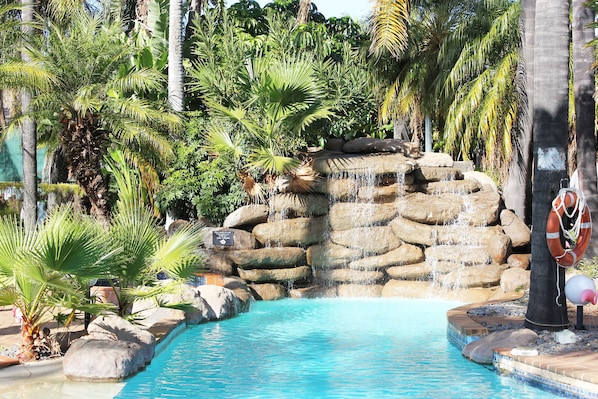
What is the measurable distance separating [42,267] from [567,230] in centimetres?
605

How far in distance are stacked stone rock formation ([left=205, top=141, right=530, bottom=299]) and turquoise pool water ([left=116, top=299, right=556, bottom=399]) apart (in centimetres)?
273

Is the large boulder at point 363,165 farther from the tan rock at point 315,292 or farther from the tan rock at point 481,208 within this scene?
the tan rock at point 315,292

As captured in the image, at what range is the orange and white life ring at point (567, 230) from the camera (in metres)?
9.35

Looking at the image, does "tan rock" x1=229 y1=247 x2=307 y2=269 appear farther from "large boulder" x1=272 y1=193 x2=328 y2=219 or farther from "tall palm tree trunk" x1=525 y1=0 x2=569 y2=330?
"tall palm tree trunk" x1=525 y1=0 x2=569 y2=330

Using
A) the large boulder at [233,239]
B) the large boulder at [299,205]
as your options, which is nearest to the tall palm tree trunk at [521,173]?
the large boulder at [299,205]

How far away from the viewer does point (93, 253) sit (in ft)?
27.9

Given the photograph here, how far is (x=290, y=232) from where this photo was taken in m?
16.9

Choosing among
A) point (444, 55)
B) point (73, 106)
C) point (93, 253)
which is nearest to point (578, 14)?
point (444, 55)

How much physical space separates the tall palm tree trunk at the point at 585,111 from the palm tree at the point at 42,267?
9851 mm

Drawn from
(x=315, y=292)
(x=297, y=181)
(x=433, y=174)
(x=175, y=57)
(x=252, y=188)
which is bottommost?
(x=315, y=292)

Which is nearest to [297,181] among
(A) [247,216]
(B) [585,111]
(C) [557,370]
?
(A) [247,216]

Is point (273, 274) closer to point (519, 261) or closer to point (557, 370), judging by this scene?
point (519, 261)

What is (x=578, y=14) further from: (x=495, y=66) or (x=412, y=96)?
(x=412, y=96)

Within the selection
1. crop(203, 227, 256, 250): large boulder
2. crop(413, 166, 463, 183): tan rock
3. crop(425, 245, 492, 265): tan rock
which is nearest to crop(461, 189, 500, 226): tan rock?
crop(425, 245, 492, 265): tan rock
